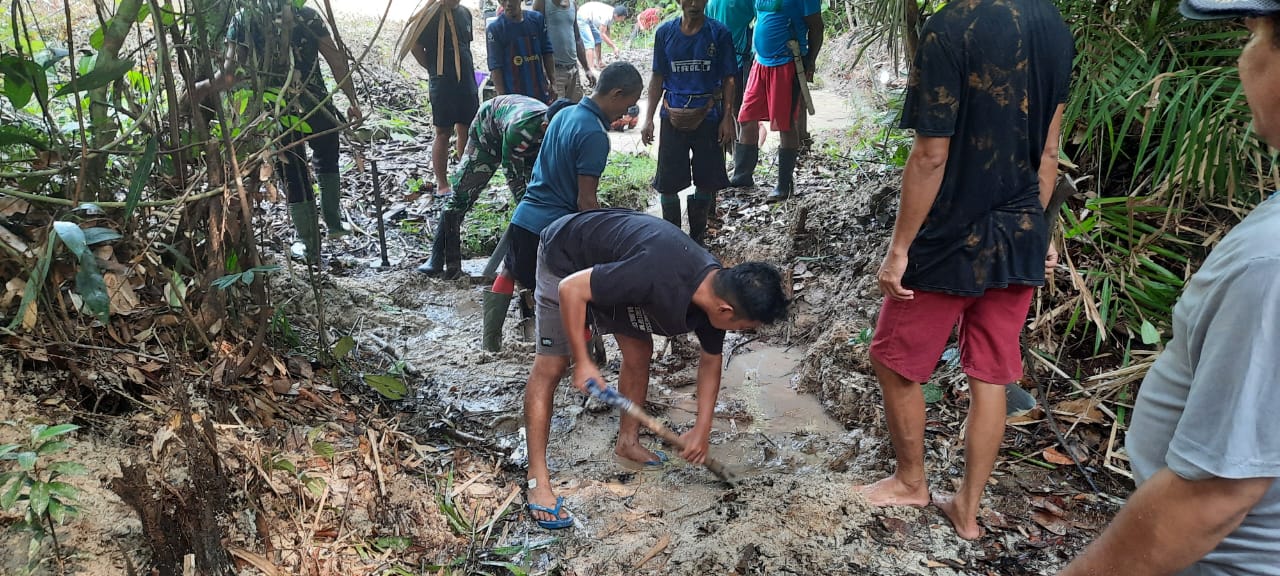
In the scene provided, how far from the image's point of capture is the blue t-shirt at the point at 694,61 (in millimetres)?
5004

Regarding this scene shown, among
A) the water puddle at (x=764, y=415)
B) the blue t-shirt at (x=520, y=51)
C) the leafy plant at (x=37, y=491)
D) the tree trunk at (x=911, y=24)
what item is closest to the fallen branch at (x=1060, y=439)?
the water puddle at (x=764, y=415)

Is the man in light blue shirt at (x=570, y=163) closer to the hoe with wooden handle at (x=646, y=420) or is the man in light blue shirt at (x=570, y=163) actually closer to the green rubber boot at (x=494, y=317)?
the green rubber boot at (x=494, y=317)

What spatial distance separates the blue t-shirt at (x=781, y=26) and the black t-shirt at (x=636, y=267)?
310 centimetres

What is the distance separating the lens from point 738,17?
18.9 ft

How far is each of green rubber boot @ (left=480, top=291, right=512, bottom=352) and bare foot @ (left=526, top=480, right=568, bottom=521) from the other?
4.66 feet

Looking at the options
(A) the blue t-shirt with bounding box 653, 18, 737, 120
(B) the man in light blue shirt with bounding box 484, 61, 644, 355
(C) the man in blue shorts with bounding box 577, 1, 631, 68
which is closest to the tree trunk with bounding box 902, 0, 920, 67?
(B) the man in light blue shirt with bounding box 484, 61, 644, 355

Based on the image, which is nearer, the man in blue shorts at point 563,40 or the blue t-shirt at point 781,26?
the blue t-shirt at point 781,26

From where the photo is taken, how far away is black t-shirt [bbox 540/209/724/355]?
2.53 metres

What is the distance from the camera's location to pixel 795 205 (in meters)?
5.71

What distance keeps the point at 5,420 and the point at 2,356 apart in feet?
0.88

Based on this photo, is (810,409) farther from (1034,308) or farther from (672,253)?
(672,253)

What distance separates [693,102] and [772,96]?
882 millimetres

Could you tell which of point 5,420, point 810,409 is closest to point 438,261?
point 810,409

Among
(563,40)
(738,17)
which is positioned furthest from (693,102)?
(563,40)
